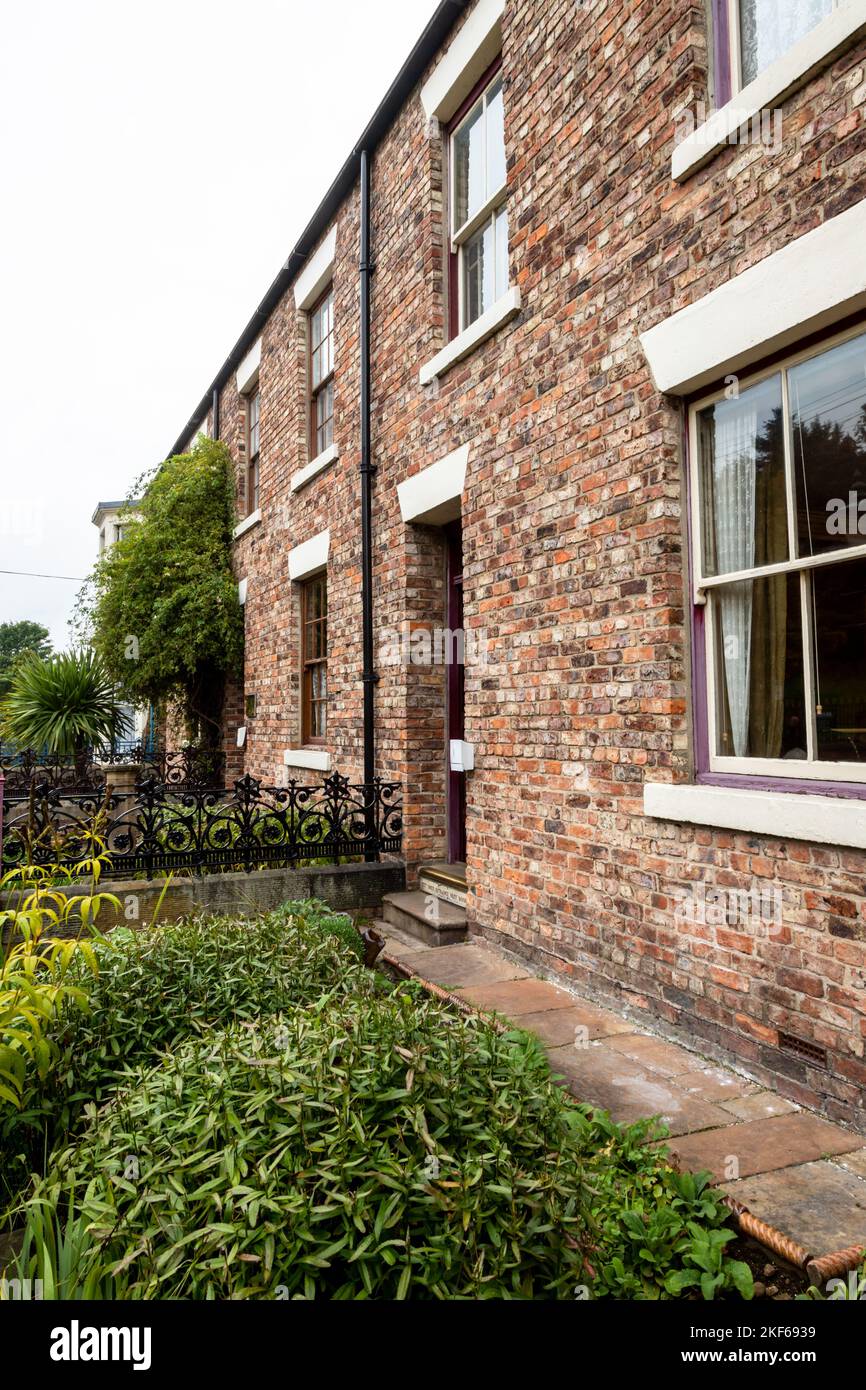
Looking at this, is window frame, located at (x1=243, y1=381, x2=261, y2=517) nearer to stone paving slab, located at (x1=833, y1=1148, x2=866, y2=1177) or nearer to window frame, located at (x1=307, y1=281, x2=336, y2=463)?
window frame, located at (x1=307, y1=281, x2=336, y2=463)

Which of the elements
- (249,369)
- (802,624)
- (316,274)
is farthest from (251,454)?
(802,624)

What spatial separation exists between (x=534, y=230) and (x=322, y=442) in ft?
14.7

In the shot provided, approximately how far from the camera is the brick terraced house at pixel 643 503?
3.17 meters

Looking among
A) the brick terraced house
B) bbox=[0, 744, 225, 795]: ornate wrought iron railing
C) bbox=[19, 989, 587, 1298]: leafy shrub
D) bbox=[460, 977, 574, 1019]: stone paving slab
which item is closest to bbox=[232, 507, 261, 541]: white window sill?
bbox=[0, 744, 225, 795]: ornate wrought iron railing

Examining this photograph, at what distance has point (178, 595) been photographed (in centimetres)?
1145

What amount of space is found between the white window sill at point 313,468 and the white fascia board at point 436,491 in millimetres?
1662

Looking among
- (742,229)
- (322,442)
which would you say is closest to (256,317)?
(322,442)

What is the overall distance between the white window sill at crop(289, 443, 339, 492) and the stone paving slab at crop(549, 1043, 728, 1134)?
19.6 ft

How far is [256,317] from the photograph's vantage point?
1070cm

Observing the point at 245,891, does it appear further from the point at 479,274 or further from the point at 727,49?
the point at 727,49

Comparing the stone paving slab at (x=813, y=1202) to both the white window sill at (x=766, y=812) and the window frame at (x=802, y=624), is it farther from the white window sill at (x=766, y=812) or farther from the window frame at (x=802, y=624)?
the window frame at (x=802, y=624)

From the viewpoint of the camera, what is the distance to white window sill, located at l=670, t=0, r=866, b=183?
3.02 metres

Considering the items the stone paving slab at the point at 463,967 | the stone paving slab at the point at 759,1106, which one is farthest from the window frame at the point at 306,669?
the stone paving slab at the point at 759,1106
